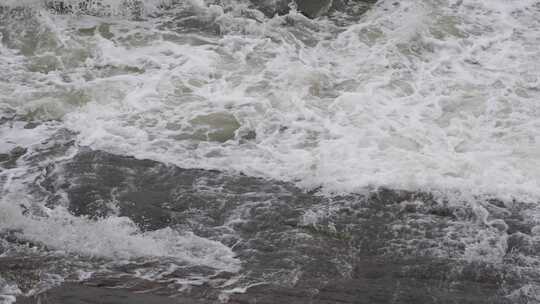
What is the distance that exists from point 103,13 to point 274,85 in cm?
327

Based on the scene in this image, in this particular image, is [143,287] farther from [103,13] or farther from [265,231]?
[103,13]

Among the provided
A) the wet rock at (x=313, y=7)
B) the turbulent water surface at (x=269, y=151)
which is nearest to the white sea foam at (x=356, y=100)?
the turbulent water surface at (x=269, y=151)

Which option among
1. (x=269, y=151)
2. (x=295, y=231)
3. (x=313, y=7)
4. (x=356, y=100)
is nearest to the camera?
(x=295, y=231)

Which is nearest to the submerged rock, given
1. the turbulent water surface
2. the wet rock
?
the turbulent water surface

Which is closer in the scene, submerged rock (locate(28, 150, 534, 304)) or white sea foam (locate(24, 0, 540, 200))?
submerged rock (locate(28, 150, 534, 304))

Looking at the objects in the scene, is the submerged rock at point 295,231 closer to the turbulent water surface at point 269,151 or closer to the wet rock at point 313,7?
the turbulent water surface at point 269,151

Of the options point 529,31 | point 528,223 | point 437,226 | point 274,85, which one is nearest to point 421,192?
point 437,226

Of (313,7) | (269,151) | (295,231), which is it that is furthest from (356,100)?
(313,7)

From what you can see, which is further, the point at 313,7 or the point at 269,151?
the point at 313,7

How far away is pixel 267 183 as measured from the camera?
21.7ft

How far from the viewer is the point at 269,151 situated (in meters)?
7.18

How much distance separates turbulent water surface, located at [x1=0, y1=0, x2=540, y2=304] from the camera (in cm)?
539

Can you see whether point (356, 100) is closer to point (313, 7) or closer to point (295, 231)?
point (295, 231)

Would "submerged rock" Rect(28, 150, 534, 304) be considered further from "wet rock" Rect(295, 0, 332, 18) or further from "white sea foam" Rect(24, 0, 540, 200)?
"wet rock" Rect(295, 0, 332, 18)
